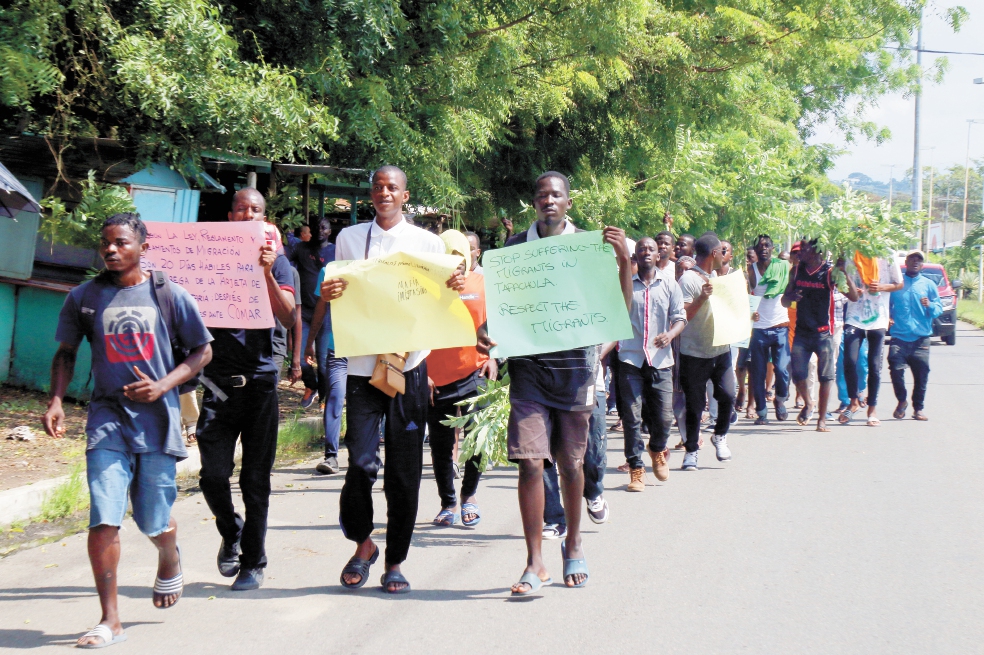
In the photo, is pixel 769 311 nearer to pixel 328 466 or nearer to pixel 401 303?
pixel 328 466

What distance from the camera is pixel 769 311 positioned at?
39.7 feet

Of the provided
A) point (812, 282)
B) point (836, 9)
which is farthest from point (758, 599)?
point (836, 9)

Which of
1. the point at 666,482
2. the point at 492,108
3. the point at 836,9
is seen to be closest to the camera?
the point at 666,482

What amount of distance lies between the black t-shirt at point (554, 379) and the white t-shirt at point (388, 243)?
1.65 feet

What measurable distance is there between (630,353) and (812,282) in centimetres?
427

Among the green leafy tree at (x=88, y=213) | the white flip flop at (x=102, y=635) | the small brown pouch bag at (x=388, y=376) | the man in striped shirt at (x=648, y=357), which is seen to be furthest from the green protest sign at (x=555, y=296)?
the green leafy tree at (x=88, y=213)

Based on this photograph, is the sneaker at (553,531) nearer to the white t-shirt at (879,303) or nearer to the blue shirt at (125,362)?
the blue shirt at (125,362)

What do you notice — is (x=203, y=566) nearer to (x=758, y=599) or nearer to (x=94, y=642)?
(x=94, y=642)

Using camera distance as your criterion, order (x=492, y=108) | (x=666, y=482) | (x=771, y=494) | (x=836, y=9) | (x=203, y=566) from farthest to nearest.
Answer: (x=836, y=9)
(x=492, y=108)
(x=666, y=482)
(x=771, y=494)
(x=203, y=566)

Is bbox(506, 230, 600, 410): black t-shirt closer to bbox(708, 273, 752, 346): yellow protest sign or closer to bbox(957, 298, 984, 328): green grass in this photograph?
bbox(708, 273, 752, 346): yellow protest sign

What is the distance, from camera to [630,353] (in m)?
8.09

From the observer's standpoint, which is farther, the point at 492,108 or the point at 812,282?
the point at 492,108

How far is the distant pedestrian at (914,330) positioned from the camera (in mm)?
12352

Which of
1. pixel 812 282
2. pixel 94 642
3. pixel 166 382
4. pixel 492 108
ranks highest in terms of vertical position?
pixel 492 108
